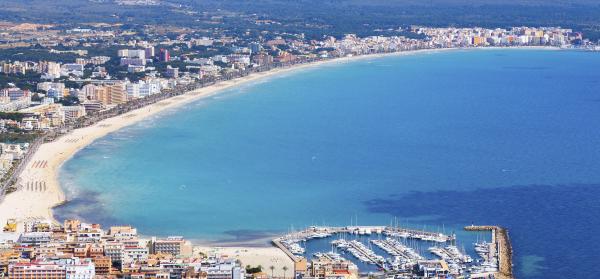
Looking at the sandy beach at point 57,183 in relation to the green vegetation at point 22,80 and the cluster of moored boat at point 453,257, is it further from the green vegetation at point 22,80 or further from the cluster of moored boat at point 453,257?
the green vegetation at point 22,80

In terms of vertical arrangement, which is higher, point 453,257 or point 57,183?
point 453,257

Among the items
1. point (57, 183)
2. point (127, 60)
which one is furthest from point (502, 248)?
point (127, 60)

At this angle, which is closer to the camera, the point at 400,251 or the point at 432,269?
the point at 432,269

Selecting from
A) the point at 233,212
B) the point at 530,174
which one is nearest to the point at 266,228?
the point at 233,212

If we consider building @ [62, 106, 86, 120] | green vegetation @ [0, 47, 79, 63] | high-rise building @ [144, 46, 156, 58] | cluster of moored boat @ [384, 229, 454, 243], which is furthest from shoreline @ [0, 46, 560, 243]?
green vegetation @ [0, 47, 79, 63]

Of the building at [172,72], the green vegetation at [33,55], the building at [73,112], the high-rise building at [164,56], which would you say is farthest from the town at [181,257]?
the high-rise building at [164,56]

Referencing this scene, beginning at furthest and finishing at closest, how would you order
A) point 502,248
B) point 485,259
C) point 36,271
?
point 502,248 → point 485,259 → point 36,271

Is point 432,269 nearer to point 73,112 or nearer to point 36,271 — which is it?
point 36,271
